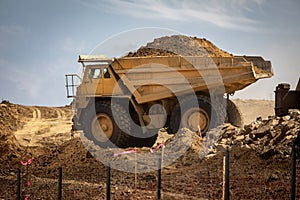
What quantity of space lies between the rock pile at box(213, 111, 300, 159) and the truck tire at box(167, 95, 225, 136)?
686 millimetres

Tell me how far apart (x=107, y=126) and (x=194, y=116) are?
116 inches

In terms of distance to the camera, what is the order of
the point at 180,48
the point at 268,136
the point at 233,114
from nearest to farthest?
the point at 268,136 → the point at 180,48 → the point at 233,114

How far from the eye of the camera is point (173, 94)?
57.4 ft

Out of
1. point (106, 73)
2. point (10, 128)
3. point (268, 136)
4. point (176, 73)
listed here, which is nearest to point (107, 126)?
point (106, 73)

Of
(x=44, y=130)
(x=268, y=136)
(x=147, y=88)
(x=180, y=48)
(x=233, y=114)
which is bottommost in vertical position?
(x=44, y=130)

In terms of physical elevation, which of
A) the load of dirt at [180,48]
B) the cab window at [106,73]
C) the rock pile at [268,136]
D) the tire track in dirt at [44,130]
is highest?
the load of dirt at [180,48]

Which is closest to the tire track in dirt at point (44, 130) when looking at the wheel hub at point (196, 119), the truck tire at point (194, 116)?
the truck tire at point (194, 116)

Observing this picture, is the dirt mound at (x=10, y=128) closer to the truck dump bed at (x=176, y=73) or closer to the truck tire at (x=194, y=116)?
the truck dump bed at (x=176, y=73)

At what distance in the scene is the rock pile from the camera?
1317 cm

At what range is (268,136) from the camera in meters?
14.6

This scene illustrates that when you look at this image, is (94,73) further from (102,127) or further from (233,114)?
(233,114)

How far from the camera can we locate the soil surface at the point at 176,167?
1063 centimetres

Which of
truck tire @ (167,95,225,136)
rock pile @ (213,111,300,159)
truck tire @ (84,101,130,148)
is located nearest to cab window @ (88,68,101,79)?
truck tire @ (84,101,130,148)

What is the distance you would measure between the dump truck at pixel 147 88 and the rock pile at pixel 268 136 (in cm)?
154
